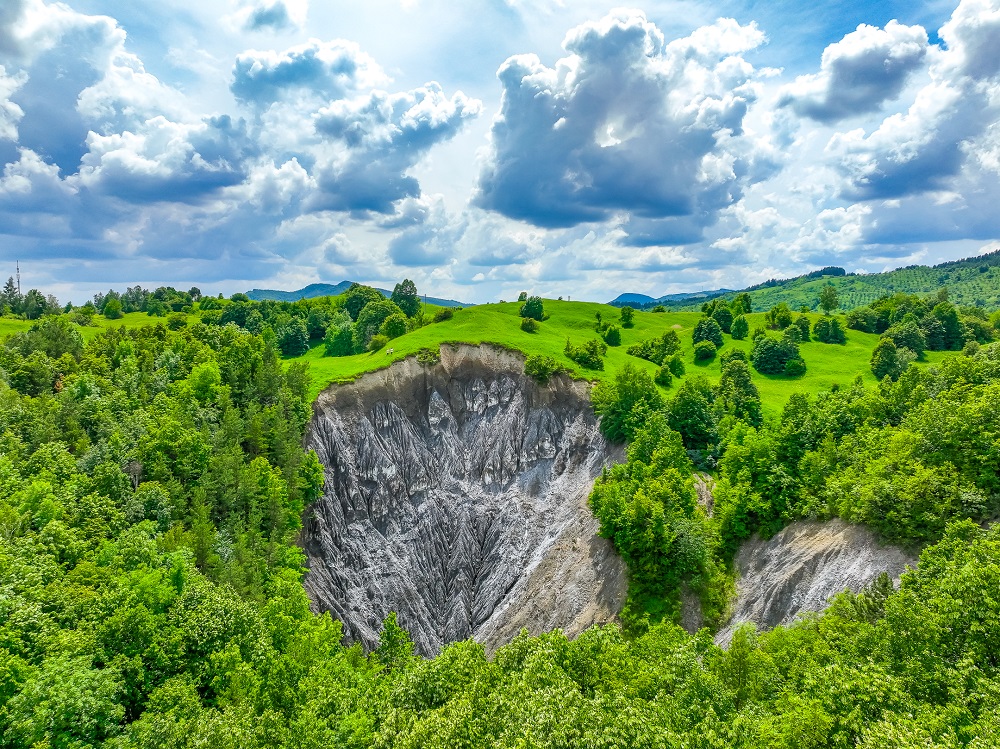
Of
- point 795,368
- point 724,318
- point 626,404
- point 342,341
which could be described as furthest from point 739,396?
point 342,341

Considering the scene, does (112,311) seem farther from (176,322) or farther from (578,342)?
(578,342)

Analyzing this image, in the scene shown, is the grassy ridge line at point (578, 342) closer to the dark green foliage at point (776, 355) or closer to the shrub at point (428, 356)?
the shrub at point (428, 356)

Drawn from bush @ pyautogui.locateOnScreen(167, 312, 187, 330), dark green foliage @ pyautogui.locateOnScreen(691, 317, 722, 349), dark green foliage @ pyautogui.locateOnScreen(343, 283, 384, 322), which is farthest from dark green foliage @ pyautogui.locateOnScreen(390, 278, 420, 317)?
dark green foliage @ pyautogui.locateOnScreen(691, 317, 722, 349)

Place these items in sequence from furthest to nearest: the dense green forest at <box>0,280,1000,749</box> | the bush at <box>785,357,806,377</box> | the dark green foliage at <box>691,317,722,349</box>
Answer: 1. the dark green foliage at <box>691,317,722,349</box>
2. the bush at <box>785,357,806,377</box>
3. the dense green forest at <box>0,280,1000,749</box>

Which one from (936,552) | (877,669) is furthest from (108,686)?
(936,552)

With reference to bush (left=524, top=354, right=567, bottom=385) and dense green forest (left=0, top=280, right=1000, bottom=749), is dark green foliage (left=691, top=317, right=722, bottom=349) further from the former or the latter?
bush (left=524, top=354, right=567, bottom=385)

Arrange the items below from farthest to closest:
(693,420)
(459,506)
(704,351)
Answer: (704,351)
(459,506)
(693,420)
